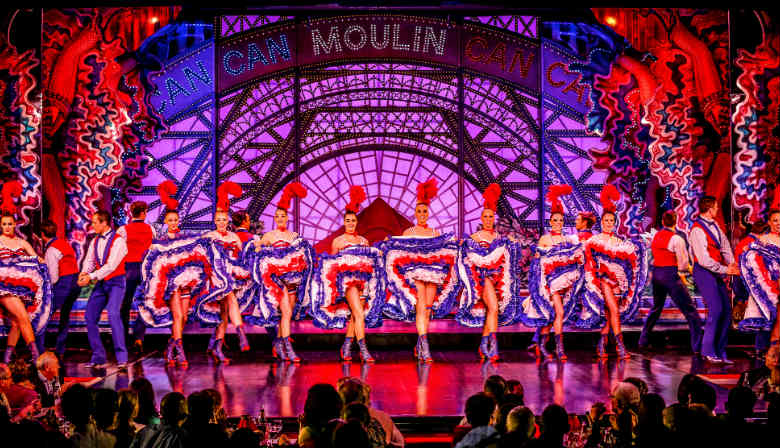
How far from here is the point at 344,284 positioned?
8.05m

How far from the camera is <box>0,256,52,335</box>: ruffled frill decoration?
7473 mm

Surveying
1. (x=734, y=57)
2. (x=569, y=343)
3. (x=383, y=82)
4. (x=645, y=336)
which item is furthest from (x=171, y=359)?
(x=383, y=82)

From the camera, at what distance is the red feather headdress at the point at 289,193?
26.2 ft

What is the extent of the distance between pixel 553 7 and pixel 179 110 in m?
7.67

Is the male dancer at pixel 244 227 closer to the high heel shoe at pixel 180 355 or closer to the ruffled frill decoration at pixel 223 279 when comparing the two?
the ruffled frill decoration at pixel 223 279

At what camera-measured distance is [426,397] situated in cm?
597

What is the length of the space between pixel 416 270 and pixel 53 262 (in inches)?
147

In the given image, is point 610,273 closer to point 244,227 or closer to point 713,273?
point 713,273

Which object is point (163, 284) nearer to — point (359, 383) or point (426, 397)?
point (426, 397)

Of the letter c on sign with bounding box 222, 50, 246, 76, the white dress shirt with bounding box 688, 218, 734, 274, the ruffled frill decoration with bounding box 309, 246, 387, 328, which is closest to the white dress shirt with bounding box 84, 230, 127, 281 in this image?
the ruffled frill decoration with bounding box 309, 246, 387, 328

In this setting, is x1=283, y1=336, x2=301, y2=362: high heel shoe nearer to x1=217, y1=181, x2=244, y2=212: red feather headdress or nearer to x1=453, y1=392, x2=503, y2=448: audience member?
x1=217, y1=181, x2=244, y2=212: red feather headdress

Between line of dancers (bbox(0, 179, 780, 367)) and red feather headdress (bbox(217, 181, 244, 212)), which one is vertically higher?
red feather headdress (bbox(217, 181, 244, 212))

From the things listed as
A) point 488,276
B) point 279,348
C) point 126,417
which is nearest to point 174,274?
point 279,348

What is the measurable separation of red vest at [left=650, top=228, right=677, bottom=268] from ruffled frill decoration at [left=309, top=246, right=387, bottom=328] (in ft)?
9.92
